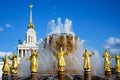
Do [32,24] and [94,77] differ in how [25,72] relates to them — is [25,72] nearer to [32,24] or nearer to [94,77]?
[94,77]

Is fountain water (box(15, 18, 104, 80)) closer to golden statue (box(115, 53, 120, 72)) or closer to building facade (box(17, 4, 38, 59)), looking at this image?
golden statue (box(115, 53, 120, 72))

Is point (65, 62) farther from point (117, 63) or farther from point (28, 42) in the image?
point (28, 42)

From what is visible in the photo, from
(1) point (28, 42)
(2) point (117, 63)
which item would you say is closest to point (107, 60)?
(2) point (117, 63)

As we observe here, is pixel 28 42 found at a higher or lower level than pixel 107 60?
higher

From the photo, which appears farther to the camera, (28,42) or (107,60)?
(28,42)

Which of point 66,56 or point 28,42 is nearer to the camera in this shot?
point 66,56

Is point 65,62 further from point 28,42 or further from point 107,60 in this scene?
point 28,42

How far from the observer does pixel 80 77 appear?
1783 cm

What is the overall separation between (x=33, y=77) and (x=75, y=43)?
4.07m

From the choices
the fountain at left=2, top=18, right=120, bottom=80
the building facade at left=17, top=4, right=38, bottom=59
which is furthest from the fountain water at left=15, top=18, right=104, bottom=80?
the building facade at left=17, top=4, right=38, bottom=59

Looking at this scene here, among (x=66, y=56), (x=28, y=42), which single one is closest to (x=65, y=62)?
(x=66, y=56)

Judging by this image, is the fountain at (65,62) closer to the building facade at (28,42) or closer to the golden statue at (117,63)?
the golden statue at (117,63)

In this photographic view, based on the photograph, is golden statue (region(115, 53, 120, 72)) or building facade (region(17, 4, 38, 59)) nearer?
golden statue (region(115, 53, 120, 72))

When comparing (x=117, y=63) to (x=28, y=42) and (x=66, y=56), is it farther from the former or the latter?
(x=28, y=42)
